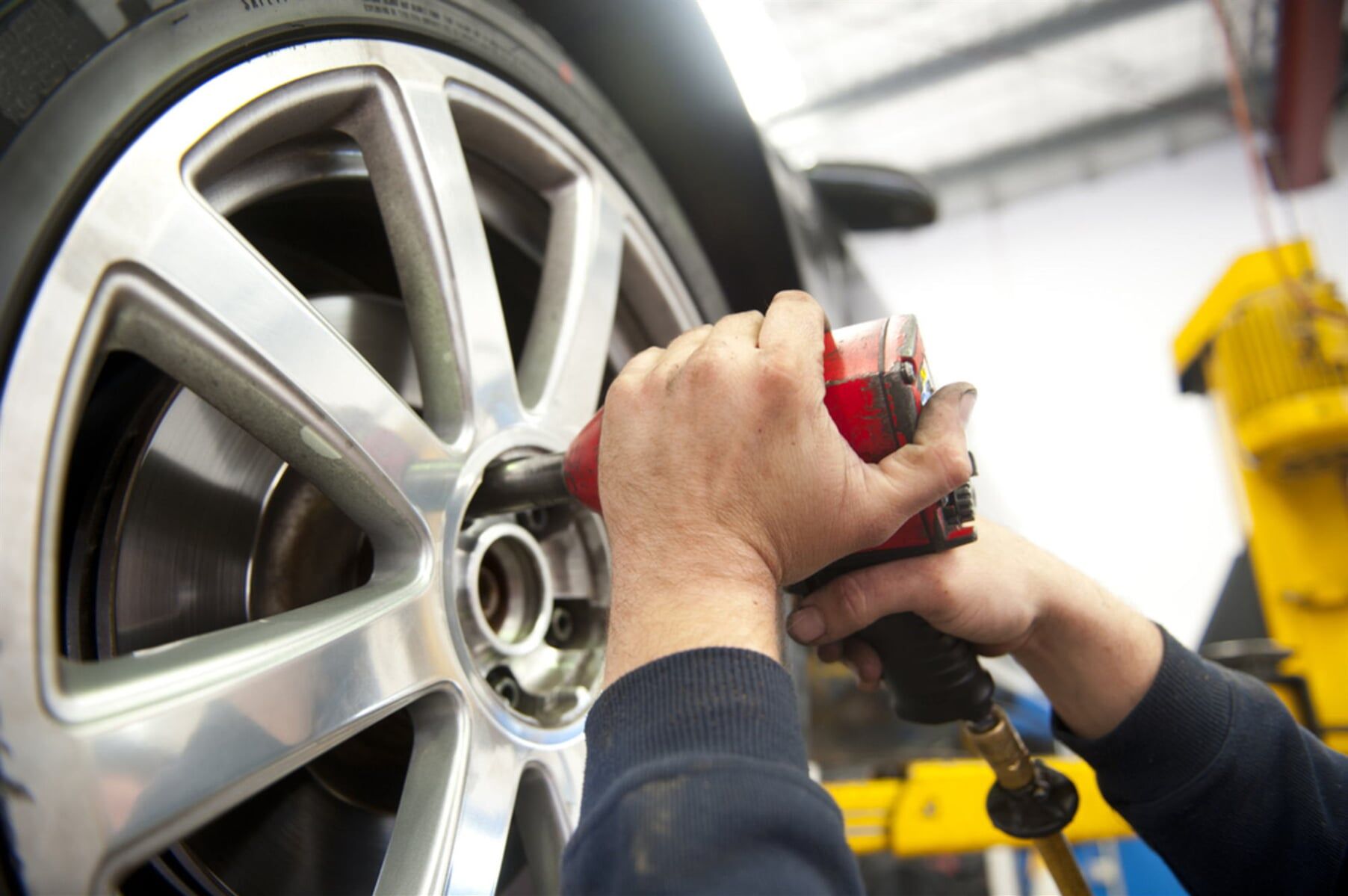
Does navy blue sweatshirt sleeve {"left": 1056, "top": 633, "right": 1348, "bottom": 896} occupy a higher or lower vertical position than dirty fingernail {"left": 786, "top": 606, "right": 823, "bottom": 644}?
lower

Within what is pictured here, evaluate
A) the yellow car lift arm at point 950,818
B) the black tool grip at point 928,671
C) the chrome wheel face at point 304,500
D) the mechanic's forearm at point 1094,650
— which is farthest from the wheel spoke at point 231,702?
the yellow car lift arm at point 950,818

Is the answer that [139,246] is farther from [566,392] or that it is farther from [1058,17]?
[1058,17]

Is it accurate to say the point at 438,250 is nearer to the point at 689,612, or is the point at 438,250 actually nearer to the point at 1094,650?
the point at 689,612

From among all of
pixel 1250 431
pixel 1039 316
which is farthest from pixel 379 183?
pixel 1039 316

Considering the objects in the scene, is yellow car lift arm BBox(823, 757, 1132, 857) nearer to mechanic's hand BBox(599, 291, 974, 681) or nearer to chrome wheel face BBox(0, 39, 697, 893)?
chrome wheel face BBox(0, 39, 697, 893)

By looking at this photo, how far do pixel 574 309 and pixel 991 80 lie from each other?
5.60 metres

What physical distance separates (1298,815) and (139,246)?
936 mm

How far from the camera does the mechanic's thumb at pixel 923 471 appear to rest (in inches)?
19.0

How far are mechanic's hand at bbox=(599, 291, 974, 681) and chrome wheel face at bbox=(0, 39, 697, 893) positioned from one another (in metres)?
0.19

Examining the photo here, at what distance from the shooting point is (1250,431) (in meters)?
1.51

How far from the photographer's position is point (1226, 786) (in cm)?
72

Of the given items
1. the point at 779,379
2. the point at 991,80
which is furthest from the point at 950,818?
the point at 991,80

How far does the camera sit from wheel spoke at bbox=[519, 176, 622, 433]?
0.77 meters

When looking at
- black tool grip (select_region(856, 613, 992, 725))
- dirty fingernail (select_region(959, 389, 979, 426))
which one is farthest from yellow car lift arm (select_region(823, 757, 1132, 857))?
dirty fingernail (select_region(959, 389, 979, 426))
